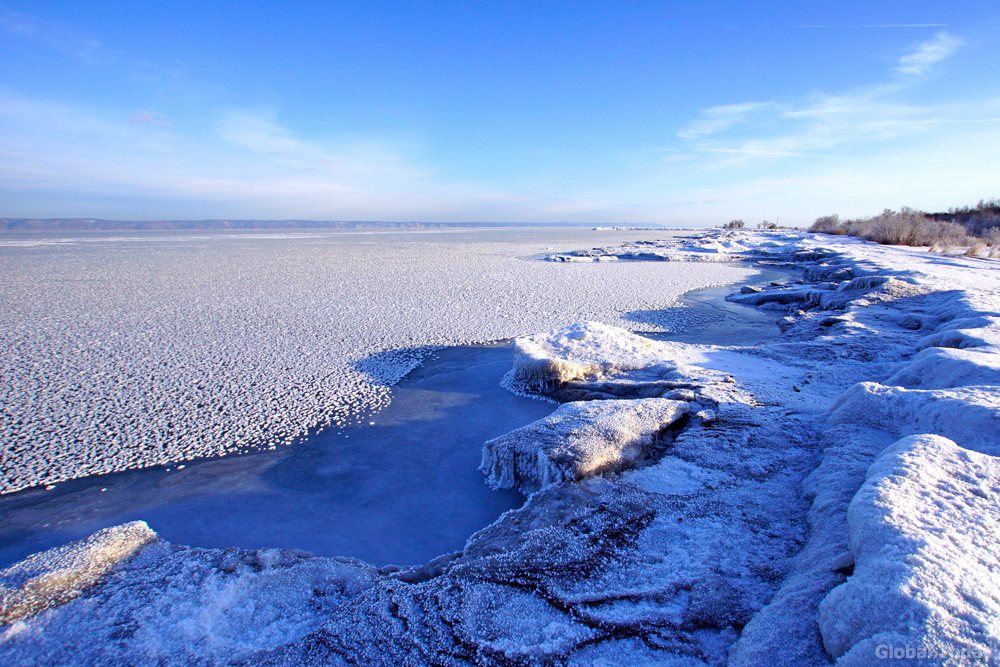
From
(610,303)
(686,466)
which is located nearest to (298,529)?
(686,466)

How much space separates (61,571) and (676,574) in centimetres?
250

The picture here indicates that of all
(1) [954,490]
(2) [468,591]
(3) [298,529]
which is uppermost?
(1) [954,490]

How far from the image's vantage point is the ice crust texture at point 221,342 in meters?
3.41

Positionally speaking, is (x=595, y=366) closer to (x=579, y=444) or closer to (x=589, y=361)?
(x=589, y=361)

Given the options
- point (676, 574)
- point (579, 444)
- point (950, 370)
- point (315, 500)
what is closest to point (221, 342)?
point (315, 500)

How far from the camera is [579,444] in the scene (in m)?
2.69

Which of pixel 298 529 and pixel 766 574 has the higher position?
pixel 766 574

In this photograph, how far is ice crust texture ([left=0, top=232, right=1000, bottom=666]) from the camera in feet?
4.28

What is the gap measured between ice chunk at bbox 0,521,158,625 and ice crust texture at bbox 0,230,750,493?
1078mm

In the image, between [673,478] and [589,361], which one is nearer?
[673,478]

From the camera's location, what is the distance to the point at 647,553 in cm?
194

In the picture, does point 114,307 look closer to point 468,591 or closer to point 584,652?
point 468,591

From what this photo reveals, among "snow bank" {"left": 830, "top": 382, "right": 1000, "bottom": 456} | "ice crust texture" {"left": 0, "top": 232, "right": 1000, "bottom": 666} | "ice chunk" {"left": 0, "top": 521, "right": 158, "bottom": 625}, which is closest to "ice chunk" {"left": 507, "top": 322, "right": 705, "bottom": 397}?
"ice crust texture" {"left": 0, "top": 232, "right": 1000, "bottom": 666}

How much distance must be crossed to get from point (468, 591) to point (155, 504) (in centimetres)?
208
